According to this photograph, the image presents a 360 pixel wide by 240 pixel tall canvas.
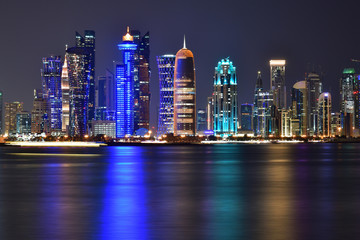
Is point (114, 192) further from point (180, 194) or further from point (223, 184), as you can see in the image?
point (223, 184)

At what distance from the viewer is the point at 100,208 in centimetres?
3170

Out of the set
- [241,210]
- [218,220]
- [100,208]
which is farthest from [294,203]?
[100,208]

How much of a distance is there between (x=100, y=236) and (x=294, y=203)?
49.5 ft

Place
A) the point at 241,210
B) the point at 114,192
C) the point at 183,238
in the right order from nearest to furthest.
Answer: the point at 183,238
the point at 241,210
the point at 114,192

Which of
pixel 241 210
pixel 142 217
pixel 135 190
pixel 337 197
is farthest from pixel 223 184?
pixel 142 217

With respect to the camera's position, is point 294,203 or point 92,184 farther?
point 92,184

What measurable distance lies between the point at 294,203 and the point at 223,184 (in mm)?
14674

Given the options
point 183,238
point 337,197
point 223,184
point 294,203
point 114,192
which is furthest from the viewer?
point 223,184

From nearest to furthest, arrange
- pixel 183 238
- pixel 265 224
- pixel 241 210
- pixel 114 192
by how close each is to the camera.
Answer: pixel 183 238, pixel 265 224, pixel 241 210, pixel 114 192

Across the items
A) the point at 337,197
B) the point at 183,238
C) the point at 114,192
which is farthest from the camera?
the point at 114,192

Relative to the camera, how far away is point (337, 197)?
38.4 m

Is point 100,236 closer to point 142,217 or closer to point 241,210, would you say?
point 142,217

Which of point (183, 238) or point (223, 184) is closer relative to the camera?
point (183, 238)

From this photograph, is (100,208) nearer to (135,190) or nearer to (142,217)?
(142,217)
